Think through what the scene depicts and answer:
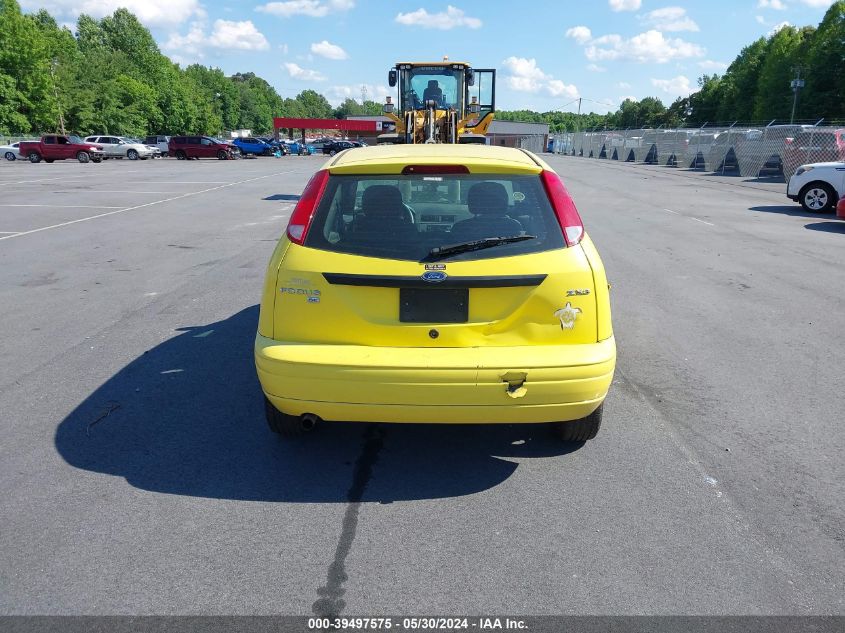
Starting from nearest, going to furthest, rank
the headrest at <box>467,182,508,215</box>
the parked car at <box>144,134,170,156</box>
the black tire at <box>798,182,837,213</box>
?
1. the headrest at <box>467,182,508,215</box>
2. the black tire at <box>798,182,837,213</box>
3. the parked car at <box>144,134,170,156</box>

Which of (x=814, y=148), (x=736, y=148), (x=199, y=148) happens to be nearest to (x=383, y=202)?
(x=814, y=148)

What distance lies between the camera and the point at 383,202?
12.5 ft

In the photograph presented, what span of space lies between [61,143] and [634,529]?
51.9 m

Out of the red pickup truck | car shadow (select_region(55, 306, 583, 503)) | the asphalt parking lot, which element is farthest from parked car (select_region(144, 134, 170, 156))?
car shadow (select_region(55, 306, 583, 503))

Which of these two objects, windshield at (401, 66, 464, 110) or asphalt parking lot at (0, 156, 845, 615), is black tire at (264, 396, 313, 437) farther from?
windshield at (401, 66, 464, 110)

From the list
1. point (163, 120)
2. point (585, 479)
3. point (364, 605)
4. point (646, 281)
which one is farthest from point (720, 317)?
point (163, 120)

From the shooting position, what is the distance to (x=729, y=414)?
466cm

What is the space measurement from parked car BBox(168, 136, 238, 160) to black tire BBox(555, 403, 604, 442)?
5421 centimetres

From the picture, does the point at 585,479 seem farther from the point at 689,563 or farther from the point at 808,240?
the point at 808,240

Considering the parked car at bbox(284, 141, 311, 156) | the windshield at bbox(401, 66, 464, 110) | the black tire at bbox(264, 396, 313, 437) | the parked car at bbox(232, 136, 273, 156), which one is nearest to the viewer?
the black tire at bbox(264, 396, 313, 437)

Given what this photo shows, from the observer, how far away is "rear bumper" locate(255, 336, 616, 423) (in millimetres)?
3381

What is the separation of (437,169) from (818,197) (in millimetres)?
16275

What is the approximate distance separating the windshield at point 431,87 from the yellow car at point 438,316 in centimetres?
1549

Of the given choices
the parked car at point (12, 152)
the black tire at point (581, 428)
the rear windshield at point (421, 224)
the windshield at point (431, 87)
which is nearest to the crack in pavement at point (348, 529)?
the black tire at point (581, 428)
